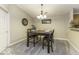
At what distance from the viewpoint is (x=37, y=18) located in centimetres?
245

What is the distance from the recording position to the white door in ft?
6.67

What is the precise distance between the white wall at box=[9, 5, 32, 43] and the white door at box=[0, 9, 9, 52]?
0.58 ft

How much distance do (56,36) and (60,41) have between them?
22 cm

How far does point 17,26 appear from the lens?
257cm

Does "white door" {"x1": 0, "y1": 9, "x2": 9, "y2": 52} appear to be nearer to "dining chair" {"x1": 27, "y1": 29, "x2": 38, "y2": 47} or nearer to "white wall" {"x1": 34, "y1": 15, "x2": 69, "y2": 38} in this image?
"dining chair" {"x1": 27, "y1": 29, "x2": 38, "y2": 47}

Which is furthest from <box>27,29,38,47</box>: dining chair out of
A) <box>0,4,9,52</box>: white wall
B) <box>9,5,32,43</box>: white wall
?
<box>0,4,9,52</box>: white wall

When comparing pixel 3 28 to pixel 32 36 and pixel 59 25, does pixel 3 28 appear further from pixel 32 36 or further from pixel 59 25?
pixel 59 25

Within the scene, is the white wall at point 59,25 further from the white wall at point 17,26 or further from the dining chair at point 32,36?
the white wall at point 17,26

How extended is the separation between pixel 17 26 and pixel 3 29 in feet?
1.66

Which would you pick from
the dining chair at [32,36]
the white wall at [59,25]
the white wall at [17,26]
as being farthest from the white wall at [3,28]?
the white wall at [59,25]

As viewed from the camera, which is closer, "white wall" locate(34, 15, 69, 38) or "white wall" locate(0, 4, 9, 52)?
"white wall" locate(0, 4, 9, 52)

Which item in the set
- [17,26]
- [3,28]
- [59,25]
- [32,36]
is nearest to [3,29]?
[3,28]

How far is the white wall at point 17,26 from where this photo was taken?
2.42 meters
